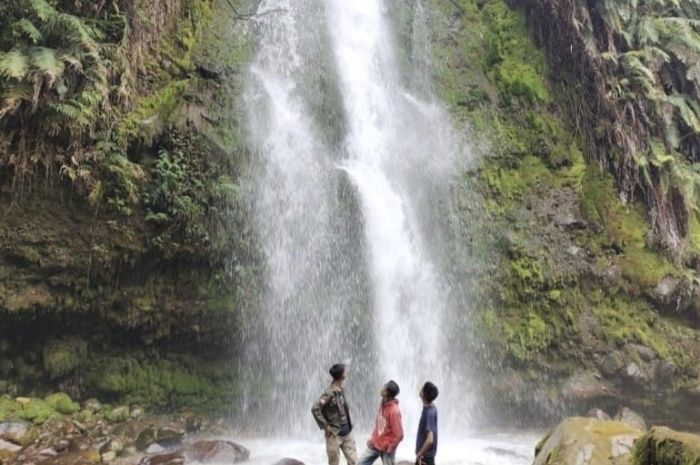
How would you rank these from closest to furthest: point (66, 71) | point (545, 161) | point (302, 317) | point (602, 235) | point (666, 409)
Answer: point (66, 71)
point (302, 317)
point (666, 409)
point (602, 235)
point (545, 161)

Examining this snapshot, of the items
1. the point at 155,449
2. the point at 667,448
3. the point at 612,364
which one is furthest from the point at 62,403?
the point at 612,364

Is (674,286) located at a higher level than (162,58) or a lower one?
lower

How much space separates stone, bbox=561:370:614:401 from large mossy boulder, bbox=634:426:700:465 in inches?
293

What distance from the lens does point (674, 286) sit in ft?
37.4

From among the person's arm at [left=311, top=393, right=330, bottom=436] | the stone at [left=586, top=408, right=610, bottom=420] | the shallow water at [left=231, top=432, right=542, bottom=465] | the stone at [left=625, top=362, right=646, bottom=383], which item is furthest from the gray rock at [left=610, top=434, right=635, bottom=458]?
the stone at [left=625, top=362, right=646, bottom=383]

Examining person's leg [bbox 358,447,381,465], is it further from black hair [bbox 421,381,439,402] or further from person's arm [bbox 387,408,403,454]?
black hair [bbox 421,381,439,402]

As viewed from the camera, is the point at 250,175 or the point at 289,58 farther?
the point at 289,58

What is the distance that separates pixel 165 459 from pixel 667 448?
6.61m

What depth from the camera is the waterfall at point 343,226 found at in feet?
32.8

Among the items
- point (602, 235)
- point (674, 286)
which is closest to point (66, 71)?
point (602, 235)

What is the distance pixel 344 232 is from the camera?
1078cm

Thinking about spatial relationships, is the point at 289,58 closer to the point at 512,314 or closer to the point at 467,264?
the point at 467,264

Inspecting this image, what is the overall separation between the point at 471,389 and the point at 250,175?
5.97m

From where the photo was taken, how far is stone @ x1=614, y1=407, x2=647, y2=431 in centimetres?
1013
